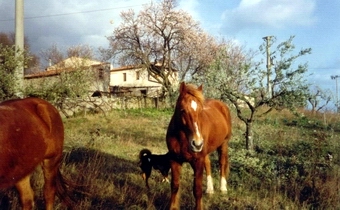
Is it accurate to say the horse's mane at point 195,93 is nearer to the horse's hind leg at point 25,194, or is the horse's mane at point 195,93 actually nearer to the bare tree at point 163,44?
the horse's hind leg at point 25,194

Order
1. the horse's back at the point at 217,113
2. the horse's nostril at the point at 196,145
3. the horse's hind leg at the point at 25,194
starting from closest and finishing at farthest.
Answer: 1. the horse's nostril at the point at 196,145
2. the horse's hind leg at the point at 25,194
3. the horse's back at the point at 217,113

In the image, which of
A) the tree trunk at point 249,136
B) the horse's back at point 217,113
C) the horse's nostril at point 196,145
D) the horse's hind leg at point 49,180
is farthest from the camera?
the tree trunk at point 249,136

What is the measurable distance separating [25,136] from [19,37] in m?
6.10

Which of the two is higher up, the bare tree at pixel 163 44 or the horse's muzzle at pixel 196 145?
the bare tree at pixel 163 44

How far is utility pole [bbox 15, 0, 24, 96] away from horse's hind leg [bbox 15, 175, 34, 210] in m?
3.89

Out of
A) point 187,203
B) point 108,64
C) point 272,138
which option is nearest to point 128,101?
point 108,64

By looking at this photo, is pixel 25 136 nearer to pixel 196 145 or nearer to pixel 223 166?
pixel 196 145

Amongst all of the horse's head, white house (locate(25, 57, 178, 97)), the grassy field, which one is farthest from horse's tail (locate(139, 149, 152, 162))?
white house (locate(25, 57, 178, 97))

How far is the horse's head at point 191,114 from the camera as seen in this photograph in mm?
4648

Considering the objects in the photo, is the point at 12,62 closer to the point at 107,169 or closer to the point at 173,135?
the point at 107,169

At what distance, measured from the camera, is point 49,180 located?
5000 mm

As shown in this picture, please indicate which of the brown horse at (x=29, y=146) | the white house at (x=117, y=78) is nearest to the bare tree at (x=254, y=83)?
the brown horse at (x=29, y=146)

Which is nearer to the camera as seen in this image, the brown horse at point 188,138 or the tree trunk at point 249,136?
the brown horse at point 188,138

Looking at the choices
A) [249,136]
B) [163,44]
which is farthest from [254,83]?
[163,44]
